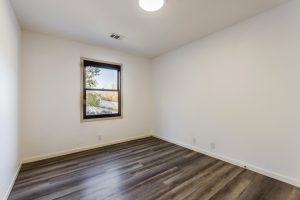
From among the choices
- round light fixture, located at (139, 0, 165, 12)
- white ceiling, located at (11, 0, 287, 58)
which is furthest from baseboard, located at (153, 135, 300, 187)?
round light fixture, located at (139, 0, 165, 12)

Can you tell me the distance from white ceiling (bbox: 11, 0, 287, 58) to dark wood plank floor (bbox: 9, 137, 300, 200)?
2521 mm

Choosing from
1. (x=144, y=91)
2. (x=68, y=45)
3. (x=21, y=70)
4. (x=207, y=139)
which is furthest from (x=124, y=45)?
(x=207, y=139)

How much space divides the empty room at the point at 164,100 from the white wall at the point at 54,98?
0.02 meters

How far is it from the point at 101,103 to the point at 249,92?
3198mm

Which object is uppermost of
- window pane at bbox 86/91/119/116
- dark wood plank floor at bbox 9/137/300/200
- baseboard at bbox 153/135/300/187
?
window pane at bbox 86/91/119/116

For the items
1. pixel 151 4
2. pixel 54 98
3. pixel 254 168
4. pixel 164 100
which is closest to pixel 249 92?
pixel 254 168

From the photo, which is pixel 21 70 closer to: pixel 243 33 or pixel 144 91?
pixel 144 91

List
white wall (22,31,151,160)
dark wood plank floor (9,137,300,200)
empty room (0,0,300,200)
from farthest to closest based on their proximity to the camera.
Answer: white wall (22,31,151,160)
empty room (0,0,300,200)
dark wood plank floor (9,137,300,200)

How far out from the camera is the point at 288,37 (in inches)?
81.6

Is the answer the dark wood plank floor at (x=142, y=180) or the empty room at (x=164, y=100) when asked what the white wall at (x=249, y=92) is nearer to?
the empty room at (x=164, y=100)

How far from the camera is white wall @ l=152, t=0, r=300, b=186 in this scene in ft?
6.75

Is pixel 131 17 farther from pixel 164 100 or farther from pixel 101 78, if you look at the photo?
pixel 164 100

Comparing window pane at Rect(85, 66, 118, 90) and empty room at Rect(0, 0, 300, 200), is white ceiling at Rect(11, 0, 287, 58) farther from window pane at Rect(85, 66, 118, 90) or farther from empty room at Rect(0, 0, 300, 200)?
window pane at Rect(85, 66, 118, 90)

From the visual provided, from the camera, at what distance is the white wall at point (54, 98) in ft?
9.20
